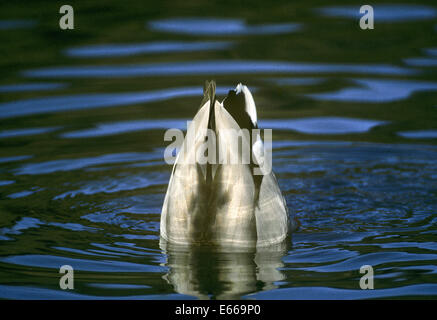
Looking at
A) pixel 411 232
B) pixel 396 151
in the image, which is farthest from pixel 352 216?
pixel 396 151

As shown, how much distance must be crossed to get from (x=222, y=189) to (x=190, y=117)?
3.47 m

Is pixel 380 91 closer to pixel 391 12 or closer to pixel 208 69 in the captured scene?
pixel 208 69

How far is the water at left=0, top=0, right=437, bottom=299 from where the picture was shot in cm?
470

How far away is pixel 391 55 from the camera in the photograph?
9.32 m

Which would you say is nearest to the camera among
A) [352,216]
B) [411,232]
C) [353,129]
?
[411,232]

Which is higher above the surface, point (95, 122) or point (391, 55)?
point (391, 55)

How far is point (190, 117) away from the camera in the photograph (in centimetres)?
817

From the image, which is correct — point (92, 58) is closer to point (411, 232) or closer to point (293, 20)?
point (293, 20)

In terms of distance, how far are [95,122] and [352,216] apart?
319 centimetres

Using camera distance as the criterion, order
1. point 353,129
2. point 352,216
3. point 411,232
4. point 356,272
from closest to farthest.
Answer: point 356,272
point 411,232
point 352,216
point 353,129
